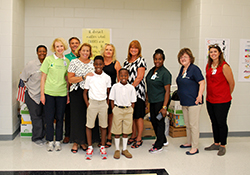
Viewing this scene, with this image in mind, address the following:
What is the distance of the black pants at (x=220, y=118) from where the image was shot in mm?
3791

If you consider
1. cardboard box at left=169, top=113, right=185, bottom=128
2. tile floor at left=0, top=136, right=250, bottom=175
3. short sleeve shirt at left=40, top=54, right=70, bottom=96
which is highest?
short sleeve shirt at left=40, top=54, right=70, bottom=96

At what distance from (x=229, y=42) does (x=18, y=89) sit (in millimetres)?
3834

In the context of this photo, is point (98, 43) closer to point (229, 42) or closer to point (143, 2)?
point (143, 2)

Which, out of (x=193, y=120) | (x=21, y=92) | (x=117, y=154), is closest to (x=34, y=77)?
(x=21, y=92)

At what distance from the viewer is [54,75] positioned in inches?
149

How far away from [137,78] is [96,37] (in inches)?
70.1

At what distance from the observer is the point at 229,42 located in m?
4.62

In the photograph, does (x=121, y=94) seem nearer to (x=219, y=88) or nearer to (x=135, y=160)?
(x=135, y=160)

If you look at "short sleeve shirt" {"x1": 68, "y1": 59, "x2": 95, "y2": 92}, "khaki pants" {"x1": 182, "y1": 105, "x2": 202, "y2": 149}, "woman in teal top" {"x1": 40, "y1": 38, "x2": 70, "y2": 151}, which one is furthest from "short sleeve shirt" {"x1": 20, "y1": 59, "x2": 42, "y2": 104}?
"khaki pants" {"x1": 182, "y1": 105, "x2": 202, "y2": 149}

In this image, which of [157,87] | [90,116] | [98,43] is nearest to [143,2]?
[98,43]

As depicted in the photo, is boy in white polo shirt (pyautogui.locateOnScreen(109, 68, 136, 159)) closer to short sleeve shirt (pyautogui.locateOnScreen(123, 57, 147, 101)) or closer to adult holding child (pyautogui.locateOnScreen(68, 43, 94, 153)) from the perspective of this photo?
short sleeve shirt (pyautogui.locateOnScreen(123, 57, 147, 101))

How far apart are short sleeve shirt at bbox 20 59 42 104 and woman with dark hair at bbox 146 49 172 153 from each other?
70.2 inches

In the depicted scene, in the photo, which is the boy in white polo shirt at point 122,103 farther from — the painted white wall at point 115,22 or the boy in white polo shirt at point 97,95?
the painted white wall at point 115,22

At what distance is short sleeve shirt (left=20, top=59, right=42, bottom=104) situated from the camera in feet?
13.6
